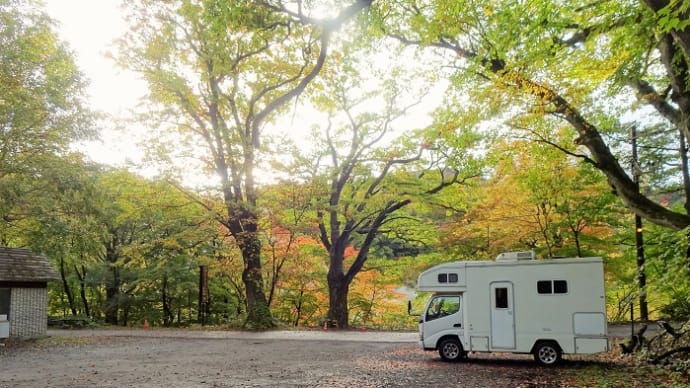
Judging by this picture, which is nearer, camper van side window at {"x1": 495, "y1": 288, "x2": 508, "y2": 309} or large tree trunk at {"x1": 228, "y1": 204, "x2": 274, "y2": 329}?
camper van side window at {"x1": 495, "y1": 288, "x2": 508, "y2": 309}

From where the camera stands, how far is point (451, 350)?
43.1 ft

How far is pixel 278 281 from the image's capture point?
27.4 meters

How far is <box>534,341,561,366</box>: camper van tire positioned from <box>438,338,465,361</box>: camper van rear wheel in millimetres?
1855

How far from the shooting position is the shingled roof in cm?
1995

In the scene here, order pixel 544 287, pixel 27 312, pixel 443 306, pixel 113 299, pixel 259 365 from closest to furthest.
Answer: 1. pixel 259 365
2. pixel 544 287
3. pixel 443 306
4. pixel 27 312
5. pixel 113 299

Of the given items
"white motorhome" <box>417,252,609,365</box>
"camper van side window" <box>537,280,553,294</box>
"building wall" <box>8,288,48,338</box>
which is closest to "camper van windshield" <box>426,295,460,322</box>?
"white motorhome" <box>417,252,609,365</box>

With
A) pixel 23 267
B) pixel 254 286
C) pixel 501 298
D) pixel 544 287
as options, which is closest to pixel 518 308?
pixel 501 298

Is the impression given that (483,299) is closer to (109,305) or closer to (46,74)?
(46,74)

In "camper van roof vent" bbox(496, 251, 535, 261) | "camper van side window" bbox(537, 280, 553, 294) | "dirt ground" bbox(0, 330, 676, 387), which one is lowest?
"dirt ground" bbox(0, 330, 676, 387)

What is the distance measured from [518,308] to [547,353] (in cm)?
124

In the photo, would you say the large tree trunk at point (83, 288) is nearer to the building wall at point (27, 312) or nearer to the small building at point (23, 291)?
the small building at point (23, 291)

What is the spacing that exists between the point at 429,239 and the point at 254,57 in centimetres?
1212

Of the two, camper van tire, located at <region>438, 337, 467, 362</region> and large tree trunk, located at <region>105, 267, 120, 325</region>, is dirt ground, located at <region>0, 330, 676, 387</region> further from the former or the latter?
large tree trunk, located at <region>105, 267, 120, 325</region>

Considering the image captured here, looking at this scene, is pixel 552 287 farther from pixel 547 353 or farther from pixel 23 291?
pixel 23 291
